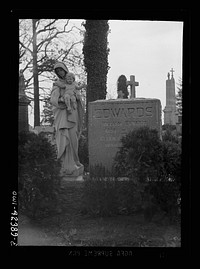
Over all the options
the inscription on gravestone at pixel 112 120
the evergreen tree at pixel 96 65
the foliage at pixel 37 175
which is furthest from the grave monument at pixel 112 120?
the evergreen tree at pixel 96 65

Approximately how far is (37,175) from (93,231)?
40.0 inches

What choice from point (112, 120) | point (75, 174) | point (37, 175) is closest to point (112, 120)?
point (112, 120)

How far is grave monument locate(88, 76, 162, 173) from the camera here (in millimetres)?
5500

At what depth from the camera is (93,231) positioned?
4.30 meters

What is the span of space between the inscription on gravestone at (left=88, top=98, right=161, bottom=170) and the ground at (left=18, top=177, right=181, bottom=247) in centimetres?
120

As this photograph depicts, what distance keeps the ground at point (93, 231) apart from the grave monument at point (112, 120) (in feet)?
3.92

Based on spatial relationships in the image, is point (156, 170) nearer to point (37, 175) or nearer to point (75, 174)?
point (75, 174)

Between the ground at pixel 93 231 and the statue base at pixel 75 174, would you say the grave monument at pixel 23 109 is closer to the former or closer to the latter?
the statue base at pixel 75 174

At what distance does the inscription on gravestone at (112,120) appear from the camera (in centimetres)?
550

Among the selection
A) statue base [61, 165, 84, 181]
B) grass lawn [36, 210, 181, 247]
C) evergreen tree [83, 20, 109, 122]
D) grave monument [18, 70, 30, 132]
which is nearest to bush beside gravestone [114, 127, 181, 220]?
grass lawn [36, 210, 181, 247]

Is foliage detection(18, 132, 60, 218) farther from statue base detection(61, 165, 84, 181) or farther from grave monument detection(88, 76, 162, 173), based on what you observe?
grave monument detection(88, 76, 162, 173)

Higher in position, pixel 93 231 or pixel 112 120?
pixel 112 120
